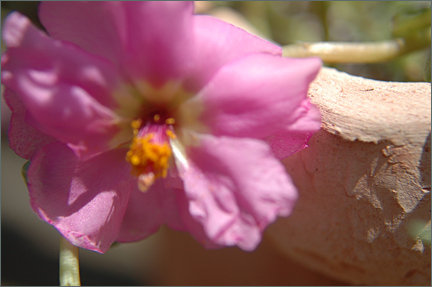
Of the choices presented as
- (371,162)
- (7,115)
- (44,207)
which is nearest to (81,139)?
(44,207)

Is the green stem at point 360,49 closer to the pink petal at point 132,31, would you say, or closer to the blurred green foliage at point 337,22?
the blurred green foliage at point 337,22

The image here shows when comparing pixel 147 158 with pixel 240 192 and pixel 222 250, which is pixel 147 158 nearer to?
pixel 240 192

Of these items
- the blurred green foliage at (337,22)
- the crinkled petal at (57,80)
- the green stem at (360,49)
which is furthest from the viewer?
the blurred green foliage at (337,22)

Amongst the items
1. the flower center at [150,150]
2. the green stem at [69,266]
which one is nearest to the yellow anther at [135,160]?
the flower center at [150,150]

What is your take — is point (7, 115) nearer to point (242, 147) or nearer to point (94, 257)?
point (94, 257)

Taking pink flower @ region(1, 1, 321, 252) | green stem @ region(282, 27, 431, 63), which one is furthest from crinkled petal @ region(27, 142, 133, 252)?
green stem @ region(282, 27, 431, 63)

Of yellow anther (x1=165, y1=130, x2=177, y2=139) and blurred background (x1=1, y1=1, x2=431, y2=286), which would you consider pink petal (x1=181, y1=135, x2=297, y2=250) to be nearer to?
yellow anther (x1=165, y1=130, x2=177, y2=139)
